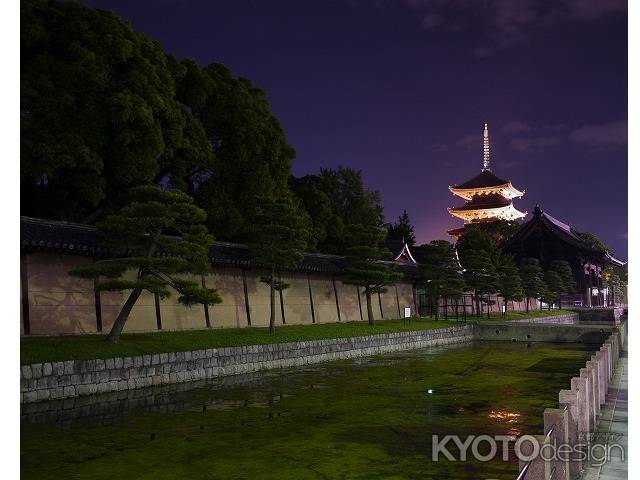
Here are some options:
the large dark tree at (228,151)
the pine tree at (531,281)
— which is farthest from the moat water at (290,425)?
the pine tree at (531,281)

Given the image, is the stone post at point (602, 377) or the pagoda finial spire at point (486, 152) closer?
the stone post at point (602, 377)

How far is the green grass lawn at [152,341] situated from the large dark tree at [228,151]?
6.26m

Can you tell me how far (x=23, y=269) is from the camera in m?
19.8

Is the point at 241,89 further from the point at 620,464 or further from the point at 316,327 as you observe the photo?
the point at 620,464

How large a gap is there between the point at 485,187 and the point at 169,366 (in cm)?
6402

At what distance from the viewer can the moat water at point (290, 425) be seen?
→ 984 centimetres

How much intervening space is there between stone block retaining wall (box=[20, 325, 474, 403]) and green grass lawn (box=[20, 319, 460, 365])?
0.35 meters

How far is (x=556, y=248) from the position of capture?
6619cm

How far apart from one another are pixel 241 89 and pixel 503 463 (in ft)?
85.2

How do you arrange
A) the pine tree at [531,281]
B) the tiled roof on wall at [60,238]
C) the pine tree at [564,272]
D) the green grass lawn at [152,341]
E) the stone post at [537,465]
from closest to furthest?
1. the stone post at [537,465]
2. the green grass lawn at [152,341]
3. the tiled roof on wall at [60,238]
4. the pine tree at [531,281]
5. the pine tree at [564,272]

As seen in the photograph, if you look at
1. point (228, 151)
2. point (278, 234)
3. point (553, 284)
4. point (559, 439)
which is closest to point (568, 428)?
point (559, 439)

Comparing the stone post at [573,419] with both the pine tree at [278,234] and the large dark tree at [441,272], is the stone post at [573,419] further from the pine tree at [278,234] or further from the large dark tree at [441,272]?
the large dark tree at [441,272]

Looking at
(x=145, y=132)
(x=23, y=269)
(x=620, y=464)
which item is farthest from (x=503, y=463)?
(x=145, y=132)

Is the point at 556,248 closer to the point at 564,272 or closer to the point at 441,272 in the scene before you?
the point at 564,272
